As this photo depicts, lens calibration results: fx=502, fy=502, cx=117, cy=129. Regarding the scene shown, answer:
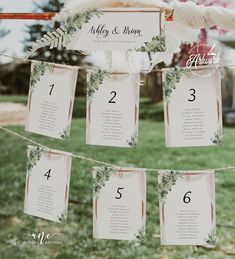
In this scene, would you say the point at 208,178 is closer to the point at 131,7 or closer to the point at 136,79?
the point at 136,79

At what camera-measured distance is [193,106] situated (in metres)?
1.17

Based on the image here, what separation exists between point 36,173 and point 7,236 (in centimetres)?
114

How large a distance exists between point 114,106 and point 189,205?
0.99 ft

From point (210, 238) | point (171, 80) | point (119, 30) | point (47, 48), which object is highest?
point (47, 48)

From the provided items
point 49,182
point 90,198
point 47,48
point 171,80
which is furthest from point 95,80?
point 90,198

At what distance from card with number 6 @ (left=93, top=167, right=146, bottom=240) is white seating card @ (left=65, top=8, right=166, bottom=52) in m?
0.31

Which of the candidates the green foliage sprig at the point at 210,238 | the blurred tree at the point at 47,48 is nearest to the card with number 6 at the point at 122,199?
the green foliage sprig at the point at 210,238

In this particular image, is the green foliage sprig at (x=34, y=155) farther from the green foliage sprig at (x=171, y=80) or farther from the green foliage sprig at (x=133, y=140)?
→ the green foliage sprig at (x=171, y=80)

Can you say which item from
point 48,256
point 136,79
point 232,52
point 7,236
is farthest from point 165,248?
point 136,79

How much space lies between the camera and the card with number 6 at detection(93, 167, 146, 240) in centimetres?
125

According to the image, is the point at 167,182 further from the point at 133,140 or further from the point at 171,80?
the point at 171,80

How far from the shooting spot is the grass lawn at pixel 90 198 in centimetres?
226

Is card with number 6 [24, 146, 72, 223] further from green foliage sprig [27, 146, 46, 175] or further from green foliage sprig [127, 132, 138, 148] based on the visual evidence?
green foliage sprig [127, 132, 138, 148]

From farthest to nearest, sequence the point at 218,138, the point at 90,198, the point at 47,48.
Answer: the point at 90,198 → the point at 47,48 → the point at 218,138
